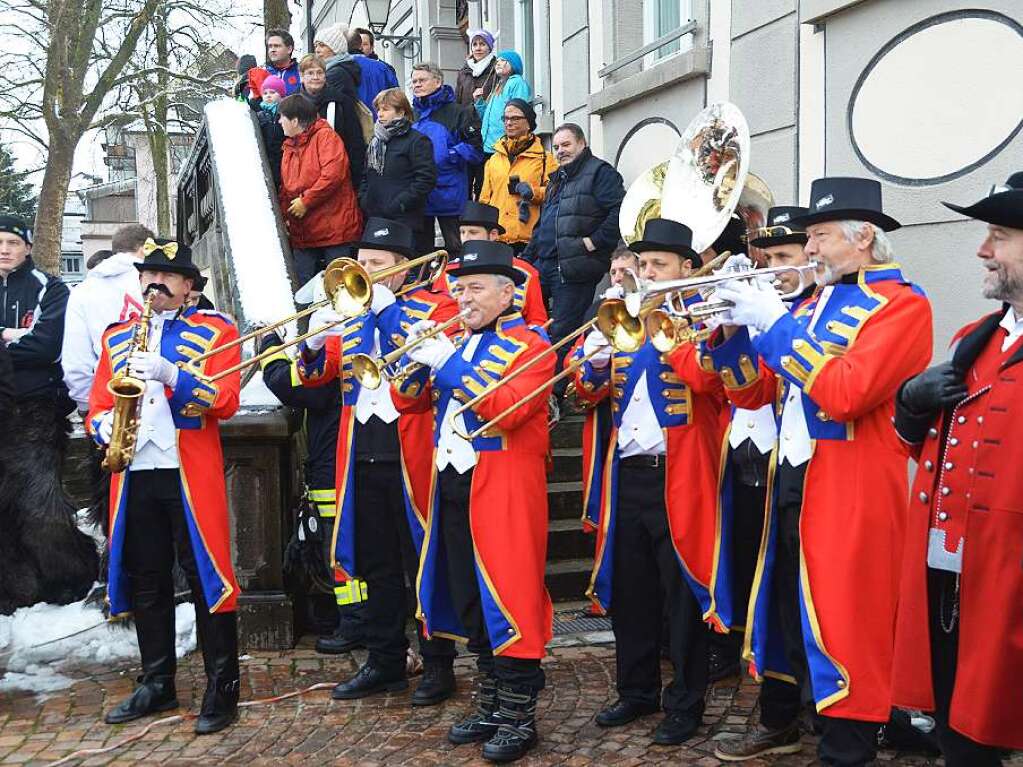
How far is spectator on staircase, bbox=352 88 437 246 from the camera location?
8227mm

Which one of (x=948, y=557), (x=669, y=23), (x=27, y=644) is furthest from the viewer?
(x=669, y=23)

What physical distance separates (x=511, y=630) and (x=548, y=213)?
13.4 feet

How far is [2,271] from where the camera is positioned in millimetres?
6211

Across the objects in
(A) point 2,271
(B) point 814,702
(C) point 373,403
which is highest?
(A) point 2,271

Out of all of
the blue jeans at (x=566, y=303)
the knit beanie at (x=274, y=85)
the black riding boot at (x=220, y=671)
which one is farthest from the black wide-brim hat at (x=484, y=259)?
the knit beanie at (x=274, y=85)

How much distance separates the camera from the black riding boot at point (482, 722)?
4.67m

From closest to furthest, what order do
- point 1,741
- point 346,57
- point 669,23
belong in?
point 1,741, point 669,23, point 346,57

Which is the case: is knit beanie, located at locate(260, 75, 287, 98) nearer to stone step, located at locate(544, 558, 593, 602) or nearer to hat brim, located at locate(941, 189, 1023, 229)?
stone step, located at locate(544, 558, 593, 602)

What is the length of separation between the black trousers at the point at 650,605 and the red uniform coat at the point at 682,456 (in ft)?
0.16

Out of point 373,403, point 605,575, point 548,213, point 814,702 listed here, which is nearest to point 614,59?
point 548,213

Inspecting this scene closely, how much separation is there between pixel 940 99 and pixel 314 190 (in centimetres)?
451

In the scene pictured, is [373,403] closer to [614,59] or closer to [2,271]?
[2,271]

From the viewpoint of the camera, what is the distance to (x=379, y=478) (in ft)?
17.4

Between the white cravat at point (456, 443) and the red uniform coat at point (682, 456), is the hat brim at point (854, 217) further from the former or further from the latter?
the white cravat at point (456, 443)
